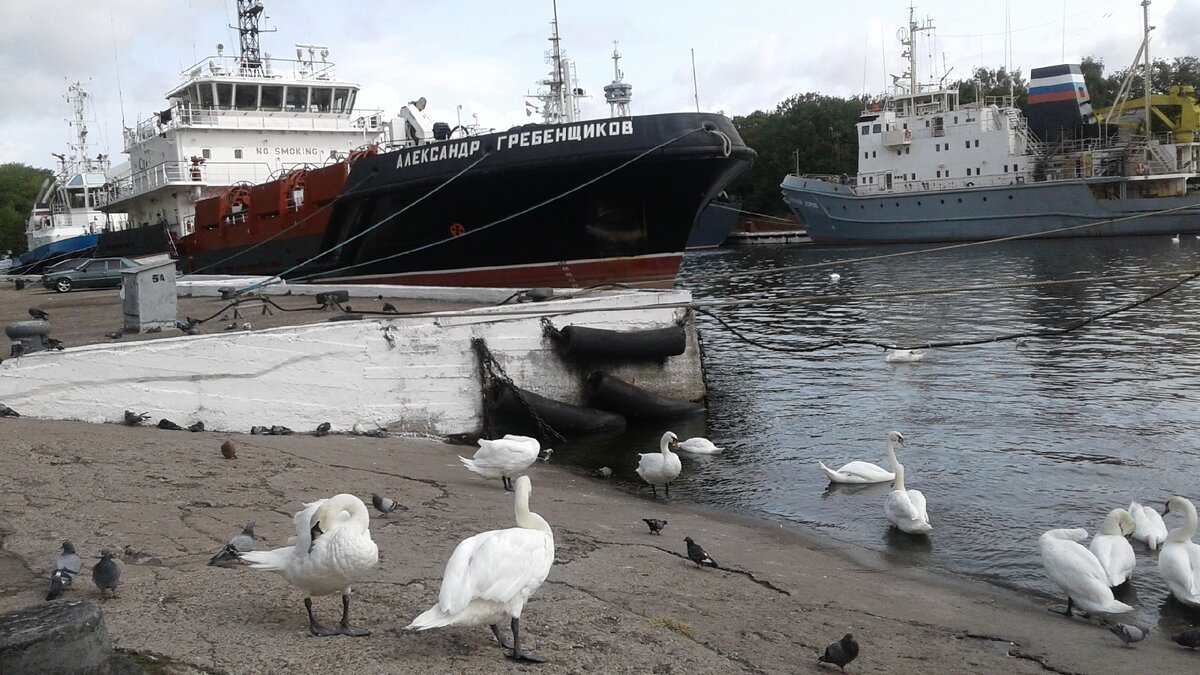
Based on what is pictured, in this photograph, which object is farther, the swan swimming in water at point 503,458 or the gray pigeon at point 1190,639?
the swan swimming in water at point 503,458

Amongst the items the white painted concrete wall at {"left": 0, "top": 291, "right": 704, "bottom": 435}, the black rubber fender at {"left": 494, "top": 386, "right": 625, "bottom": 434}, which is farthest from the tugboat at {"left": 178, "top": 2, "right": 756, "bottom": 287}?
the black rubber fender at {"left": 494, "top": 386, "right": 625, "bottom": 434}

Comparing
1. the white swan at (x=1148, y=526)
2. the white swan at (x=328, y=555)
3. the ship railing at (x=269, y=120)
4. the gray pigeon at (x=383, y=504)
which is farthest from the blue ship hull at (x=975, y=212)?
the white swan at (x=328, y=555)

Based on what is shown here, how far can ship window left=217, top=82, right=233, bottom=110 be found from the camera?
26.2 meters

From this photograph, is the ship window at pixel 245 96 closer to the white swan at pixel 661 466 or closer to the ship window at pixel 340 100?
the ship window at pixel 340 100

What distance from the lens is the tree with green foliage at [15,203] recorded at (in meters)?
78.4

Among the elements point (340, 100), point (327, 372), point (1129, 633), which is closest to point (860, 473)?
point (1129, 633)

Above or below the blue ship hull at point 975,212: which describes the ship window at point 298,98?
above

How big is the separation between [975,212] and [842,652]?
166ft

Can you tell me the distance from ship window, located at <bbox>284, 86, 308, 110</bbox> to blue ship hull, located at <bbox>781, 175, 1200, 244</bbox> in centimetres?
3350

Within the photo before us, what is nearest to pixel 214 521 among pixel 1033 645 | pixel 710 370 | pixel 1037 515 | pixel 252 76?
pixel 1033 645

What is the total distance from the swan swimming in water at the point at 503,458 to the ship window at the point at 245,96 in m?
20.4

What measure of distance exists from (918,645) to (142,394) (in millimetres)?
7475

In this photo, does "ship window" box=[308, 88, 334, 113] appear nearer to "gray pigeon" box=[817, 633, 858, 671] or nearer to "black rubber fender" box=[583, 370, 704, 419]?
"black rubber fender" box=[583, 370, 704, 419]

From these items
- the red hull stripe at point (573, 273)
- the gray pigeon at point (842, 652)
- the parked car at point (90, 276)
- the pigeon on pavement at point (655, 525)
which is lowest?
the pigeon on pavement at point (655, 525)
